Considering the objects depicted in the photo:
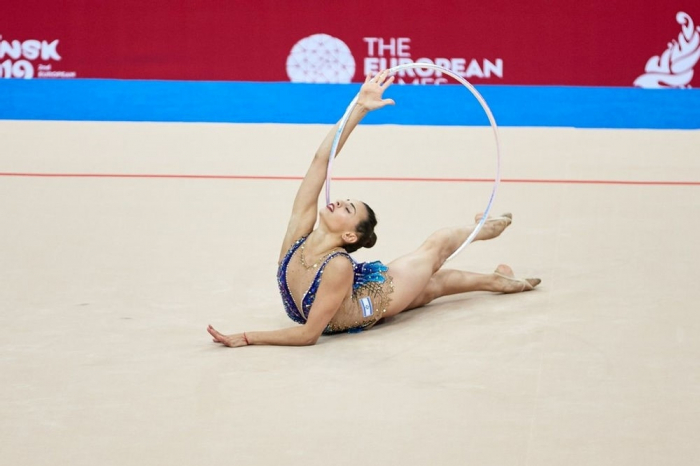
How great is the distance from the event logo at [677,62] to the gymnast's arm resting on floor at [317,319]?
218 inches

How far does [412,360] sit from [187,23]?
5725mm

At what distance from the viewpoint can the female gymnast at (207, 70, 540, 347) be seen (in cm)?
341

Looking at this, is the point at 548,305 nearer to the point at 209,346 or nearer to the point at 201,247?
the point at 209,346

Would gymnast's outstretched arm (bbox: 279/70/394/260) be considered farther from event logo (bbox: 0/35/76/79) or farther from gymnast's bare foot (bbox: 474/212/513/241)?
event logo (bbox: 0/35/76/79)

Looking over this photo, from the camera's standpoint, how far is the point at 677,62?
323 inches

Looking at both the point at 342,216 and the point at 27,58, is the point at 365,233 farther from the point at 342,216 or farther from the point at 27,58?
the point at 27,58

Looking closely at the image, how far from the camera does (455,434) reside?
8.85ft

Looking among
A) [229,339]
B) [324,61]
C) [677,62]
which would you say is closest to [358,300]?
[229,339]

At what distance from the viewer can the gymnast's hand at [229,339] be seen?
133 inches

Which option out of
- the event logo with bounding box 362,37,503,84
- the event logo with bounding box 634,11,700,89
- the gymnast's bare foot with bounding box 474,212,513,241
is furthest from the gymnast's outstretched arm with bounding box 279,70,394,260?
the event logo with bounding box 634,11,700,89

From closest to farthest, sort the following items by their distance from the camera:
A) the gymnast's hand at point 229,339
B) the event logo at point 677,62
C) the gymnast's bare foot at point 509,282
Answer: the gymnast's hand at point 229,339 < the gymnast's bare foot at point 509,282 < the event logo at point 677,62

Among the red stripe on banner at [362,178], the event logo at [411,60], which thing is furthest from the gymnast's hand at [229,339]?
the event logo at [411,60]

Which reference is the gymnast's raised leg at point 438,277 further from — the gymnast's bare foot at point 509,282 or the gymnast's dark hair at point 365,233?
the gymnast's dark hair at point 365,233

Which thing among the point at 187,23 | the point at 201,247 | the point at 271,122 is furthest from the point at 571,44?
the point at 201,247
